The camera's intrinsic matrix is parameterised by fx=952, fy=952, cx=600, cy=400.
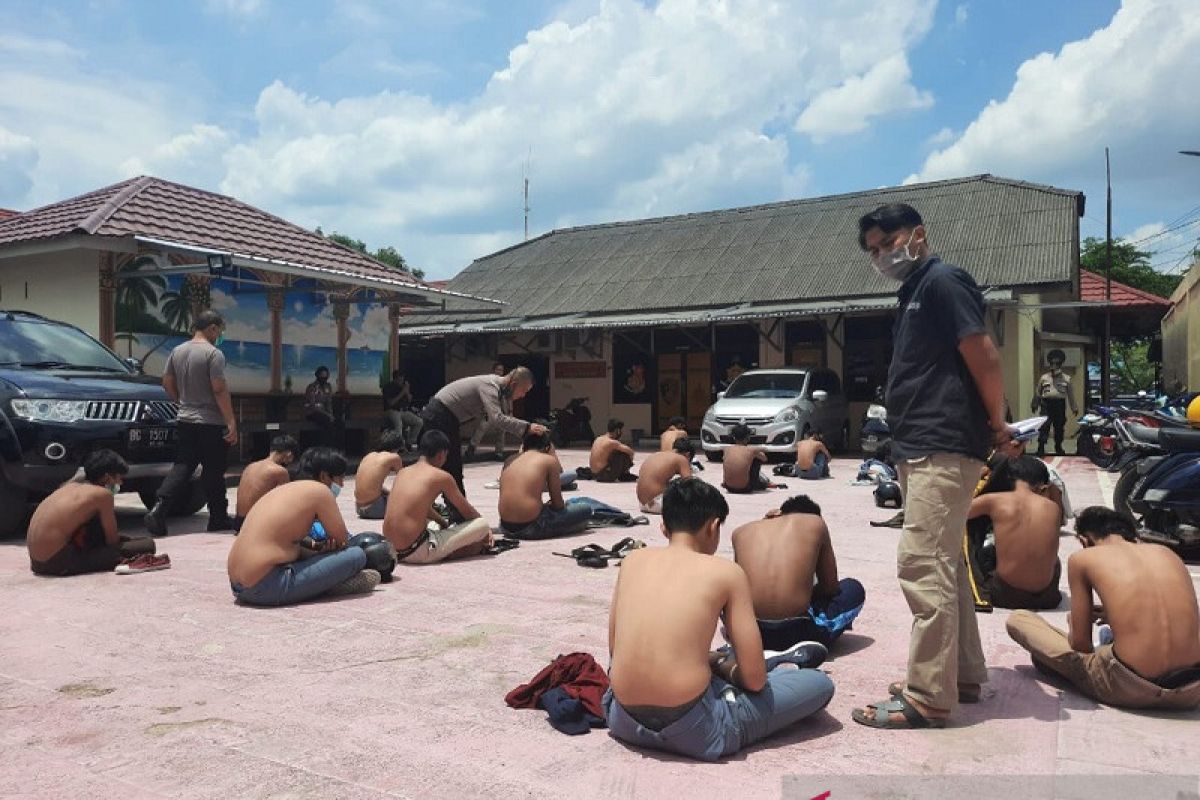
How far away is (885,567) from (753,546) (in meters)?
2.82

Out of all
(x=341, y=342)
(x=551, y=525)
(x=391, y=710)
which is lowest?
(x=391, y=710)

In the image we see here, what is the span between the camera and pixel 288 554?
19.1ft

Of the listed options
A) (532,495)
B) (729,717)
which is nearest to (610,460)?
(532,495)

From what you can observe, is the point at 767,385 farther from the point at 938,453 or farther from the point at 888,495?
the point at 938,453

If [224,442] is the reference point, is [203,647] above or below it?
below

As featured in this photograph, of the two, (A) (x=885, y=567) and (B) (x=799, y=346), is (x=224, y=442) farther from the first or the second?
(B) (x=799, y=346)

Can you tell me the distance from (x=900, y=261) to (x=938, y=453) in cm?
82

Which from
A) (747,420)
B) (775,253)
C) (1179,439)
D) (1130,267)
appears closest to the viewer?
(1179,439)

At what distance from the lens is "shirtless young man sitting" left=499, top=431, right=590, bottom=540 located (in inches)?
326

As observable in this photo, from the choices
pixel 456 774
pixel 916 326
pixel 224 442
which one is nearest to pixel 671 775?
pixel 456 774

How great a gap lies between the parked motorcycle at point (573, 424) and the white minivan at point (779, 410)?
590 centimetres

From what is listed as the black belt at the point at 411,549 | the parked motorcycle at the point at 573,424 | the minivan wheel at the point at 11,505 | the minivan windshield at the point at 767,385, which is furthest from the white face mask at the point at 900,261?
the parked motorcycle at the point at 573,424

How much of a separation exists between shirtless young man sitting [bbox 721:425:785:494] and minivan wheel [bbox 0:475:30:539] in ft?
25.0

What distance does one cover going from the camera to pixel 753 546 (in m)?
4.76
